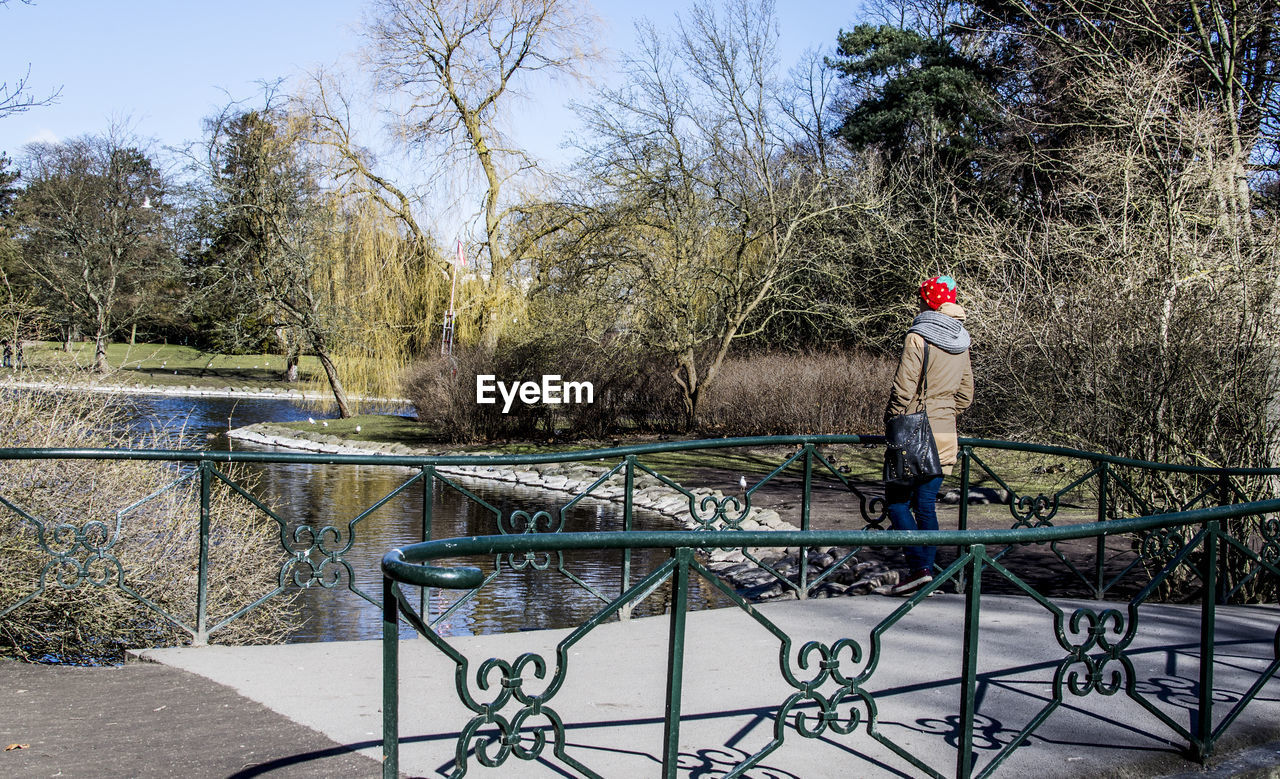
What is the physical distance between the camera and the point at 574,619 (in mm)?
8602

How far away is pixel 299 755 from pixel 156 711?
0.92 meters

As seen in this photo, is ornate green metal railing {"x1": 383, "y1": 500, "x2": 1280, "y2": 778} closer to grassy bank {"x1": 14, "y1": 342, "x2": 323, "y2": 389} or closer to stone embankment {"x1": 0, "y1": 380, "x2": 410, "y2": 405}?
stone embankment {"x1": 0, "y1": 380, "x2": 410, "y2": 405}

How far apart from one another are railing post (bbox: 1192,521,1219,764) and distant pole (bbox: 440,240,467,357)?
76.1 ft

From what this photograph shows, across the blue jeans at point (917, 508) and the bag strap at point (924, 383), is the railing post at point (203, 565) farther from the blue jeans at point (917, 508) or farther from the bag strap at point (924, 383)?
the bag strap at point (924, 383)

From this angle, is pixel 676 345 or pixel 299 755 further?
pixel 676 345

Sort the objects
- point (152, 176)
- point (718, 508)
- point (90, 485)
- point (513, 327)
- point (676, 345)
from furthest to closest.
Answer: point (152, 176) < point (513, 327) < point (676, 345) < point (90, 485) < point (718, 508)

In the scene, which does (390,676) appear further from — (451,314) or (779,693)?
(451,314)

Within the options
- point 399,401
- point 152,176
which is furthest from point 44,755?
point 152,176

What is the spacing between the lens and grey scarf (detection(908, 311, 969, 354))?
20.9 ft

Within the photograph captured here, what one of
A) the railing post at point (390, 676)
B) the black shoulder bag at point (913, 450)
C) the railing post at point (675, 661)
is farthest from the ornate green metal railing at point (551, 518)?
the railing post at point (390, 676)

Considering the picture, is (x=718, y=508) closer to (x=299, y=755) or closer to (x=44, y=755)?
(x=299, y=755)

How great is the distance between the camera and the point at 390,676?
8.20 feet
